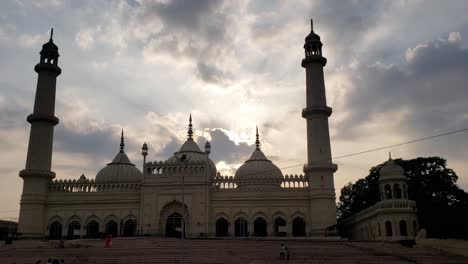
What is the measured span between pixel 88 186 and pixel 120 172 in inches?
217

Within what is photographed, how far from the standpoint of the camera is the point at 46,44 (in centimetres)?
4888

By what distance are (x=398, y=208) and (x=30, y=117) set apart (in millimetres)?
32554

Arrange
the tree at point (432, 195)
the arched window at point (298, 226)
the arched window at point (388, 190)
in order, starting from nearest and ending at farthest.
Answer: the arched window at point (388, 190) < the tree at point (432, 195) < the arched window at point (298, 226)

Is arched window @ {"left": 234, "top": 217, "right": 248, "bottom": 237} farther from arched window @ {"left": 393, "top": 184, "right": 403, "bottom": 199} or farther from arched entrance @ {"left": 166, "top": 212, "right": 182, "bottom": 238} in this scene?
arched window @ {"left": 393, "top": 184, "right": 403, "bottom": 199}

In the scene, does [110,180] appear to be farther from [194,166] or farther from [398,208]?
[398,208]

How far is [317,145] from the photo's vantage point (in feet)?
145

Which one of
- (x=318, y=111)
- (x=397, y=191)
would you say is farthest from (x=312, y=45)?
Answer: (x=397, y=191)

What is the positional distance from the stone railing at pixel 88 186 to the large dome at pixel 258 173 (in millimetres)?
9841

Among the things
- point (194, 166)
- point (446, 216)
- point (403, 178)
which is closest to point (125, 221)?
point (194, 166)

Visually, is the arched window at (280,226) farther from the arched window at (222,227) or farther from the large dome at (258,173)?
the arched window at (222,227)

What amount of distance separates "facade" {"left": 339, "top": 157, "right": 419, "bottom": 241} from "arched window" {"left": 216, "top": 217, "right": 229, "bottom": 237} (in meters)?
12.0

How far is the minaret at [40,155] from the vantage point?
44906 mm

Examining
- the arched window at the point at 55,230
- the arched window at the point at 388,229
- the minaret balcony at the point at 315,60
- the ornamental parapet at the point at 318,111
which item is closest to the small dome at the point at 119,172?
the arched window at the point at 55,230

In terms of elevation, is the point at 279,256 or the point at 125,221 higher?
the point at 125,221
